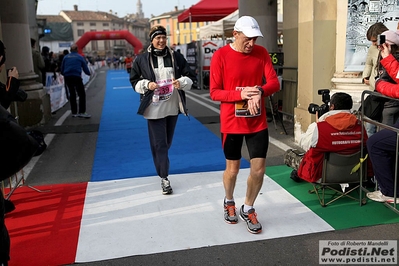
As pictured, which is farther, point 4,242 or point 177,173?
point 177,173

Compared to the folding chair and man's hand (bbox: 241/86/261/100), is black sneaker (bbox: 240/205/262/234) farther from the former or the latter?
man's hand (bbox: 241/86/261/100)

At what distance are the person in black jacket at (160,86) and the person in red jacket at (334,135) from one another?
1576 mm

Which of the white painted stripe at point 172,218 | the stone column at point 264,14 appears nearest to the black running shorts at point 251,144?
the white painted stripe at point 172,218

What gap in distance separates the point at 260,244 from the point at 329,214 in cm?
102

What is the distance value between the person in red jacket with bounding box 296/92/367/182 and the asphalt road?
0.75 meters

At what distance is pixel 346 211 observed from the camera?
451cm

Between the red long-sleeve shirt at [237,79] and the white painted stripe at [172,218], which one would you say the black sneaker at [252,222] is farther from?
the red long-sleeve shirt at [237,79]

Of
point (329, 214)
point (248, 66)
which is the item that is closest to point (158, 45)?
point (248, 66)

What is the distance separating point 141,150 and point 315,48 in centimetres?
341

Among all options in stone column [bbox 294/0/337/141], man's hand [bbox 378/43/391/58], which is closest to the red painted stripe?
man's hand [bbox 378/43/391/58]

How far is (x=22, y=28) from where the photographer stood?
956 centimetres

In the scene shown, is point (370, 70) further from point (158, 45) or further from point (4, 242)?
point (4, 242)

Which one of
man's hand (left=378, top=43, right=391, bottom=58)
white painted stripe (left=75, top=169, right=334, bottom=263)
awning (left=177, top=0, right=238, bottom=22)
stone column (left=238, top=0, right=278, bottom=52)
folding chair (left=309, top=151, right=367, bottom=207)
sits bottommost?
white painted stripe (left=75, top=169, right=334, bottom=263)

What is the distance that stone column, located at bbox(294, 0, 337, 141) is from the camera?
22.0 ft
